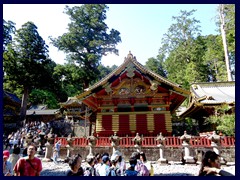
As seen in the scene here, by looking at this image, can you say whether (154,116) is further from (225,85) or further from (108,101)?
(225,85)

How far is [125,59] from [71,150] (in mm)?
7722

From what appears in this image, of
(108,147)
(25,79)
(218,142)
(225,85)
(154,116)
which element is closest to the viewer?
(218,142)

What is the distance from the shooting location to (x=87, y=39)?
30.1 m

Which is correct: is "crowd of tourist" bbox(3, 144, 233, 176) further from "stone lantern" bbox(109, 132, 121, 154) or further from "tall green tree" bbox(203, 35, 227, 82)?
"tall green tree" bbox(203, 35, 227, 82)

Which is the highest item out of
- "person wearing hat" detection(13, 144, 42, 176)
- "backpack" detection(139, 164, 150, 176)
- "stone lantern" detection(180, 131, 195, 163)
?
"person wearing hat" detection(13, 144, 42, 176)

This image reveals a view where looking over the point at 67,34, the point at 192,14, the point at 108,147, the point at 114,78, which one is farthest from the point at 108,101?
the point at 192,14

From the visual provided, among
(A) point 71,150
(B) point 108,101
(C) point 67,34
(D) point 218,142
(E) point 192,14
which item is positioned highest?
(E) point 192,14

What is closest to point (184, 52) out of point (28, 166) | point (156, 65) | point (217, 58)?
point (217, 58)

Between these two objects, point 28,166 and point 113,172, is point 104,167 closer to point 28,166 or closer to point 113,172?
point 113,172

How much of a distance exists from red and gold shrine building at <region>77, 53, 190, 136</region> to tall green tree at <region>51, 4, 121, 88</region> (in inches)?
541

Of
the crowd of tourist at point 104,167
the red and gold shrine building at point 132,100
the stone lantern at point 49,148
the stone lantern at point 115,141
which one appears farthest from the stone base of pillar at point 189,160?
the stone lantern at point 49,148

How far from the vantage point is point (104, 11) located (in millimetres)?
32031

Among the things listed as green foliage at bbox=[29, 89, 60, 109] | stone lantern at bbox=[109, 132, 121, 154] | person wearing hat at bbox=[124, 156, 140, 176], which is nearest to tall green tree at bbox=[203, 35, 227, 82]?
stone lantern at bbox=[109, 132, 121, 154]

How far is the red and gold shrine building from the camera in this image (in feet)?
47.9
